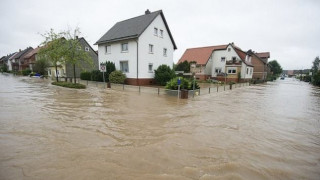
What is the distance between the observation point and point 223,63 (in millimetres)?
37469

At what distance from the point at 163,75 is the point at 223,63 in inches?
825

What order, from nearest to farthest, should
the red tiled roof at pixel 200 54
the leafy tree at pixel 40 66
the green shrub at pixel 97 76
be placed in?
1. the green shrub at pixel 97 76
2. the red tiled roof at pixel 200 54
3. the leafy tree at pixel 40 66

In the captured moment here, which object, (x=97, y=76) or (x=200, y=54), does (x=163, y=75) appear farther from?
(x=200, y=54)

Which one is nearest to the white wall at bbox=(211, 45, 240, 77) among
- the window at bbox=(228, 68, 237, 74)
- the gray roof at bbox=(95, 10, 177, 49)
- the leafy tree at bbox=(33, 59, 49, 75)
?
the window at bbox=(228, 68, 237, 74)

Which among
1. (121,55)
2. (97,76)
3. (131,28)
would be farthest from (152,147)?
(97,76)

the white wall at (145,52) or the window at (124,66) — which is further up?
the white wall at (145,52)

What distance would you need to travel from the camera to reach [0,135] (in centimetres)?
545

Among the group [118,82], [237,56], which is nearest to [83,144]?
[118,82]

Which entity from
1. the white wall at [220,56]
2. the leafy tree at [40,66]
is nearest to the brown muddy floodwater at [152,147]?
the white wall at [220,56]

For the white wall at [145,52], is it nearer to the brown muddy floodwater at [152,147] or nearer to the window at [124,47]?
the window at [124,47]

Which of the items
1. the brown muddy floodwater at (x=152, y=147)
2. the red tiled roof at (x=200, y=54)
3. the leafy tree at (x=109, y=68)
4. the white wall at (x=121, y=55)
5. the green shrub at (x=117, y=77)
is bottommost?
the brown muddy floodwater at (x=152, y=147)

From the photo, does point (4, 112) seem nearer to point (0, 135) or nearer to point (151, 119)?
point (0, 135)

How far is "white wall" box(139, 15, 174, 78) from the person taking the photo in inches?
882

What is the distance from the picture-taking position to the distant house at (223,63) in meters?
35.5
